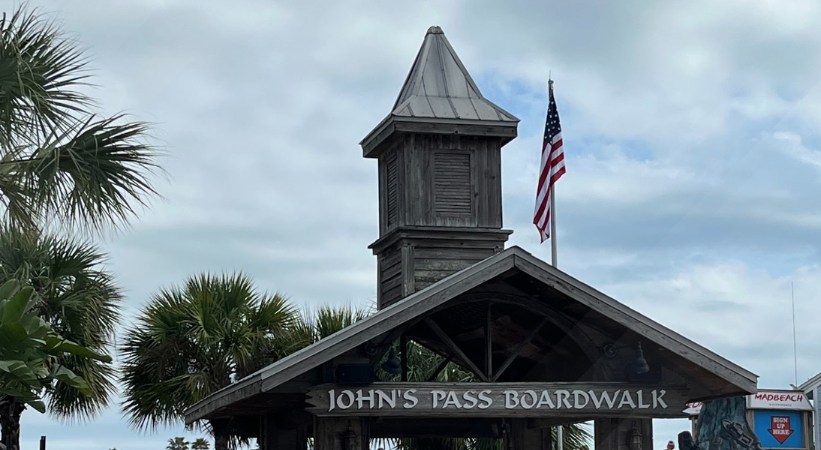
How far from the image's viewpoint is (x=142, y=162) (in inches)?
540

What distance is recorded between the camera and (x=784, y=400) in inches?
2076

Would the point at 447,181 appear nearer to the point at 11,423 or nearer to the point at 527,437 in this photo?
the point at 527,437

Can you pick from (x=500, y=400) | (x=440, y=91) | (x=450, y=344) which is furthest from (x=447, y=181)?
(x=500, y=400)

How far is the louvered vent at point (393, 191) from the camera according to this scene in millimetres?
21062

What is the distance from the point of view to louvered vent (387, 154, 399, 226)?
21.1m

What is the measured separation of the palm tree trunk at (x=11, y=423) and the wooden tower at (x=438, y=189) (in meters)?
6.56

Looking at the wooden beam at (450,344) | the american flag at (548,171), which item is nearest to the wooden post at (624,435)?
the wooden beam at (450,344)

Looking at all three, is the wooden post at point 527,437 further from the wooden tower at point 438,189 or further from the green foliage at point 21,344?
the green foliage at point 21,344

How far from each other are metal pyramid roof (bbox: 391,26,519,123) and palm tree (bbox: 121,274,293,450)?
6292 millimetres

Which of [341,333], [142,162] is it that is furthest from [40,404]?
[341,333]

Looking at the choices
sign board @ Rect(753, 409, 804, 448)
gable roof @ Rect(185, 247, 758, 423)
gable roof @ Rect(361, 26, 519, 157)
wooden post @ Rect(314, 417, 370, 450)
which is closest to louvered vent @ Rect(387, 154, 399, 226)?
gable roof @ Rect(361, 26, 519, 157)

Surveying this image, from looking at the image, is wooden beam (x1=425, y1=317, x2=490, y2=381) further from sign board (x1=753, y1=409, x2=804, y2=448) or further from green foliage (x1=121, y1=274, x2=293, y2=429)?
sign board (x1=753, y1=409, x2=804, y2=448)

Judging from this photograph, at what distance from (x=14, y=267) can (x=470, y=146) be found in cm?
797

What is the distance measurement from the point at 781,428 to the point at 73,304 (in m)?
36.4
